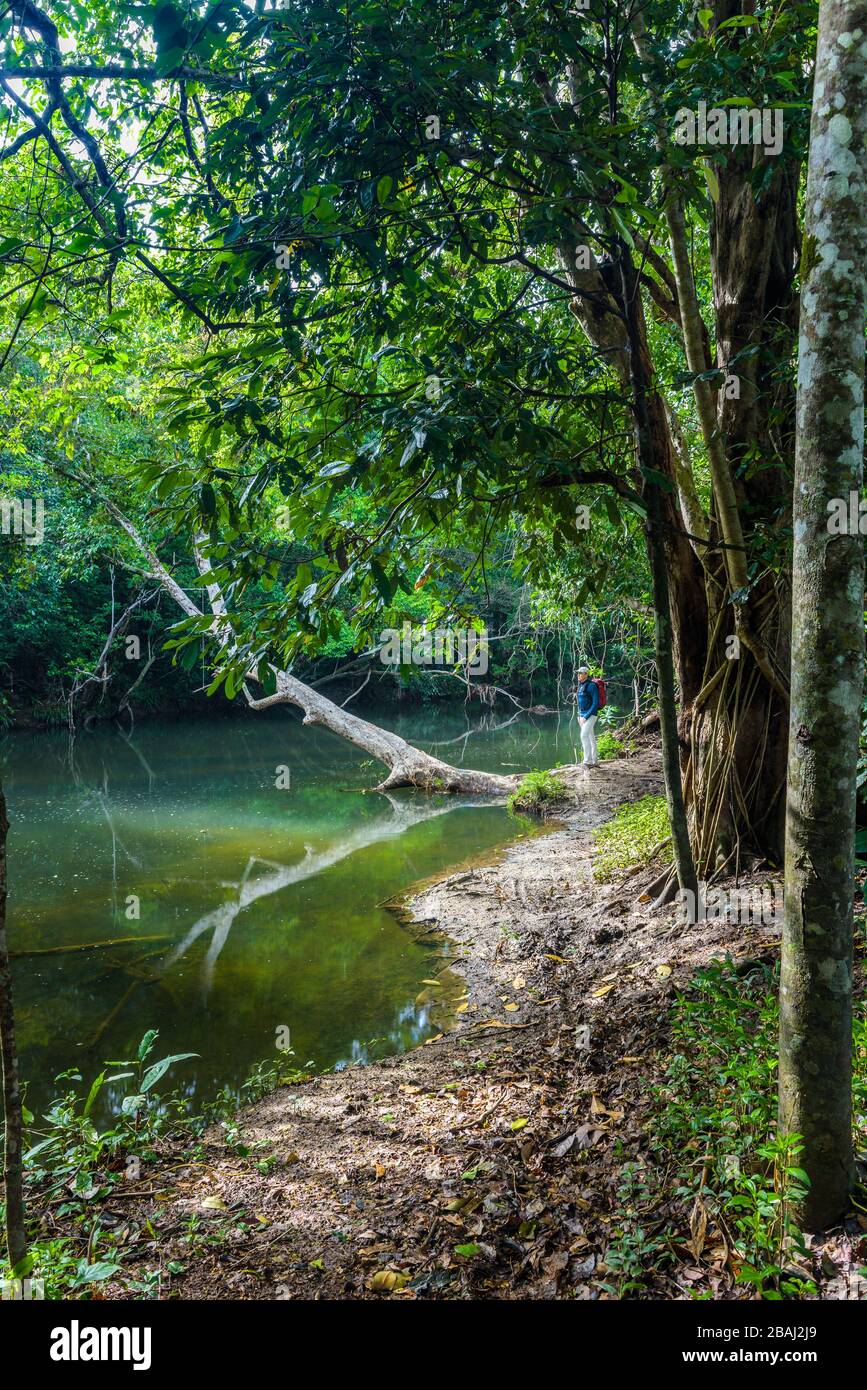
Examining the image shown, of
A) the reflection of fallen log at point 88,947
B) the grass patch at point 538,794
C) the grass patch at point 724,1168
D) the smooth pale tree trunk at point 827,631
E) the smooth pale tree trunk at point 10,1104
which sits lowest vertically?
the reflection of fallen log at point 88,947

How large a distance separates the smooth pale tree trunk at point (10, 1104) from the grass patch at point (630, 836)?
17.0ft

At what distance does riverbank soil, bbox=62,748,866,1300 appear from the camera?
262 cm

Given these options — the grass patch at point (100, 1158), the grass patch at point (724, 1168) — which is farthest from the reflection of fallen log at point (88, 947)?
the grass patch at point (724, 1168)

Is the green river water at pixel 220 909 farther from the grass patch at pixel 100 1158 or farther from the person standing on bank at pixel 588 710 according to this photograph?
the person standing on bank at pixel 588 710

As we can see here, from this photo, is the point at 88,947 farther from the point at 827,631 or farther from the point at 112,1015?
the point at 827,631

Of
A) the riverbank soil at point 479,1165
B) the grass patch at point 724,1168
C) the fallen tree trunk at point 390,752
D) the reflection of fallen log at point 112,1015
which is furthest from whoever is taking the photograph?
the fallen tree trunk at point 390,752

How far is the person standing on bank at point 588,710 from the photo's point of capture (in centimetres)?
1350

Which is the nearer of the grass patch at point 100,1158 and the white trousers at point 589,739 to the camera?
the grass patch at point 100,1158

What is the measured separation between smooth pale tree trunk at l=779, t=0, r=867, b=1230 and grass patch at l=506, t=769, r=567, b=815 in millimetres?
9550

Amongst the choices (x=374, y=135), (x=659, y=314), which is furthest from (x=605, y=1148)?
(x=659, y=314)

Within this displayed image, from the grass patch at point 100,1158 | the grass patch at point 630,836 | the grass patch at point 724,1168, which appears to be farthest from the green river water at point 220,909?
the grass patch at point 724,1168

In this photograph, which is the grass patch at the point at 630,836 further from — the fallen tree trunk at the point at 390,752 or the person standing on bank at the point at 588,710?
the fallen tree trunk at the point at 390,752

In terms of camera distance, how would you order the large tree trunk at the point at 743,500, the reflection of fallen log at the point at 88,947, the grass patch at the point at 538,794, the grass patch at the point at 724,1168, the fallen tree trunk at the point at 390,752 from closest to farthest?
the grass patch at the point at 724,1168 < the large tree trunk at the point at 743,500 < the reflection of fallen log at the point at 88,947 < the grass patch at the point at 538,794 < the fallen tree trunk at the point at 390,752

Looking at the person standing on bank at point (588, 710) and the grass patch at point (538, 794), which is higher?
the person standing on bank at point (588, 710)
